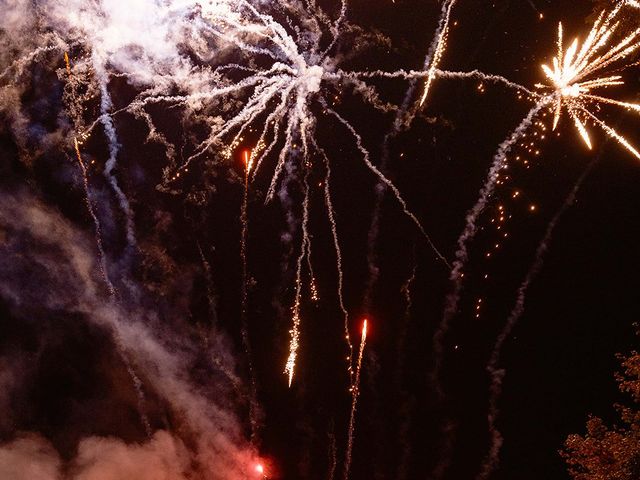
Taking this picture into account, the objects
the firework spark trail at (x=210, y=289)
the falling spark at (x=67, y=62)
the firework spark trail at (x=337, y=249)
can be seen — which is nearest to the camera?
the falling spark at (x=67, y=62)

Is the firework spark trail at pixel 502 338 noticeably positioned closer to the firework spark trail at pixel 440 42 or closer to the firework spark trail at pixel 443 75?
the firework spark trail at pixel 443 75

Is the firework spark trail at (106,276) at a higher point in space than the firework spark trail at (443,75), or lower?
lower

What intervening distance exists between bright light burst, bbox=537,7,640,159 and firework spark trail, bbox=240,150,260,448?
4.36 meters

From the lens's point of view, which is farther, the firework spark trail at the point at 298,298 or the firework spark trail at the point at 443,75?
the firework spark trail at the point at 298,298

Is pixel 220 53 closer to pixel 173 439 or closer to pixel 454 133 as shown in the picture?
pixel 454 133

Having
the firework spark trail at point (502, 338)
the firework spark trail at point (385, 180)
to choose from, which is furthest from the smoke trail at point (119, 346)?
the firework spark trail at point (502, 338)

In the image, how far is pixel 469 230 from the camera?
25.0ft

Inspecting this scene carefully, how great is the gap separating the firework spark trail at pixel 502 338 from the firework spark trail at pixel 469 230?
0.82 metres

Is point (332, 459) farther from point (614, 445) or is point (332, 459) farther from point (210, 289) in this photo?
point (614, 445)

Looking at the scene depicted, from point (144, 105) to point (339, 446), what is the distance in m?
6.85

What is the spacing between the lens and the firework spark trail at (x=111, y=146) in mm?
7367

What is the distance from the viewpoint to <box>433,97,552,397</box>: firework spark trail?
278 inches

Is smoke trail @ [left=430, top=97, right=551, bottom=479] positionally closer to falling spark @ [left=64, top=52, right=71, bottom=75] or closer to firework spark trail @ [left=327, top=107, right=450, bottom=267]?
firework spark trail @ [left=327, top=107, right=450, bottom=267]

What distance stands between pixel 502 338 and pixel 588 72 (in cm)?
401
